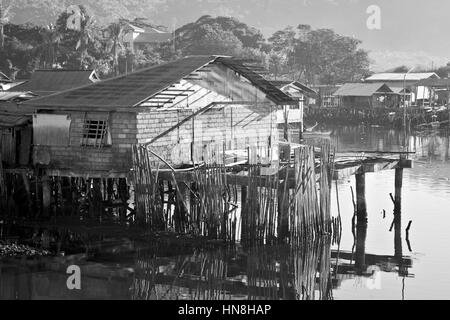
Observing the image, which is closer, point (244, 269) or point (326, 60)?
point (244, 269)

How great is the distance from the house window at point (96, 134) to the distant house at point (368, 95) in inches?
1844

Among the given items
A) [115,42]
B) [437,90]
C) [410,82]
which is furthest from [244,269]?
[437,90]

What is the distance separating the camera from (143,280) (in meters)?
21.8

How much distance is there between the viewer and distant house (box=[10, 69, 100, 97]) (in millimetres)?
43344

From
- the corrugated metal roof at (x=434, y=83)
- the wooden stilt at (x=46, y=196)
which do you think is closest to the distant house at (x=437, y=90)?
the corrugated metal roof at (x=434, y=83)

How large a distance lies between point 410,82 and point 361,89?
12.5 feet

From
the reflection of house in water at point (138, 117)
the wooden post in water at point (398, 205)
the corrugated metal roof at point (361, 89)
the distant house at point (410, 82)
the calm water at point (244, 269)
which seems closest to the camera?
the calm water at point (244, 269)

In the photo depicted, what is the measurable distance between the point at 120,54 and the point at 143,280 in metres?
54.0

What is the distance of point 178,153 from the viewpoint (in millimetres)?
27812

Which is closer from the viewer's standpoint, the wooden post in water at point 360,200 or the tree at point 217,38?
the wooden post in water at point 360,200

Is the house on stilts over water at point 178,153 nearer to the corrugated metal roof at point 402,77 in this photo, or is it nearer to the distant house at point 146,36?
the corrugated metal roof at point 402,77

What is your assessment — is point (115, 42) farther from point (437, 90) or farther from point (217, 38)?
point (437, 90)

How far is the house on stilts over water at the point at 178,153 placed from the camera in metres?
23.9
